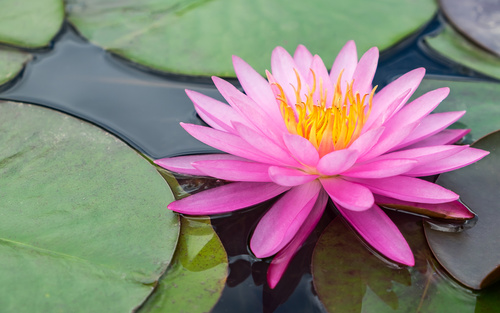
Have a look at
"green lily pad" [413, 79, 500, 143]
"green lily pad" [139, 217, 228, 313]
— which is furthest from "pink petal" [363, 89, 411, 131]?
"green lily pad" [139, 217, 228, 313]

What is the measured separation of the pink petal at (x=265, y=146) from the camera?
54.5 inches

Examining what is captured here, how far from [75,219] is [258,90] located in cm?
90

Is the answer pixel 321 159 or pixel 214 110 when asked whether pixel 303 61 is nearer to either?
pixel 214 110

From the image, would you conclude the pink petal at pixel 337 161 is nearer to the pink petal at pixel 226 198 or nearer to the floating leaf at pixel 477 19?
the pink petal at pixel 226 198

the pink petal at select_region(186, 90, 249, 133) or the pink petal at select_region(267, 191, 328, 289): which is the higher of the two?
the pink petal at select_region(186, 90, 249, 133)

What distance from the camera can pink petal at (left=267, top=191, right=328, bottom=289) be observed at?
4.65 ft

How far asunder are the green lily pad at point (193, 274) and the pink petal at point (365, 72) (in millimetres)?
872

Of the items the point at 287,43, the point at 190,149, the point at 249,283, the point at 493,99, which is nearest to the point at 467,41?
the point at 493,99

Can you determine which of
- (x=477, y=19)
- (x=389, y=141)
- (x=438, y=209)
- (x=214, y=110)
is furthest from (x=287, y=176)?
(x=477, y=19)

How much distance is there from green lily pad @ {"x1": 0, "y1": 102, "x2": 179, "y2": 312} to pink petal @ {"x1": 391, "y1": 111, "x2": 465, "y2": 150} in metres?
0.98

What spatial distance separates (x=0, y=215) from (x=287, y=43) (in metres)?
1.74

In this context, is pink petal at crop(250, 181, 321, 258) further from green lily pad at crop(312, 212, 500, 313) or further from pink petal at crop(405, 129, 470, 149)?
pink petal at crop(405, 129, 470, 149)

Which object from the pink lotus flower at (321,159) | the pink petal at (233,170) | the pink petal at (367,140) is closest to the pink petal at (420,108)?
the pink lotus flower at (321,159)

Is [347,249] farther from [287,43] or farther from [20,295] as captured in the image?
[287,43]
